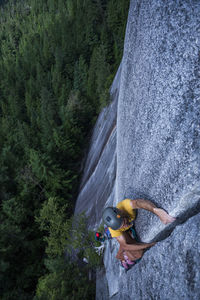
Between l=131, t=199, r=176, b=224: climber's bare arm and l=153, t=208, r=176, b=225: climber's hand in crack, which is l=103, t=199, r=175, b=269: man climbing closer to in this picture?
l=131, t=199, r=176, b=224: climber's bare arm

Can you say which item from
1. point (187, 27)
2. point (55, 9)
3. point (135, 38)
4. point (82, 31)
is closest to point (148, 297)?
point (187, 27)

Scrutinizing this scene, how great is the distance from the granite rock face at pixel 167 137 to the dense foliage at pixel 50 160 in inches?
302

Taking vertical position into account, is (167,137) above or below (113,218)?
above

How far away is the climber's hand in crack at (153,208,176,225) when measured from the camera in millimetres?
2773

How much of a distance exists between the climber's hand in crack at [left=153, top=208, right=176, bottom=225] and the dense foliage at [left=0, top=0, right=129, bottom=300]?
8.17 m

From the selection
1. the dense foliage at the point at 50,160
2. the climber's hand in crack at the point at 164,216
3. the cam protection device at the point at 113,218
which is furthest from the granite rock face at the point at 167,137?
the dense foliage at the point at 50,160

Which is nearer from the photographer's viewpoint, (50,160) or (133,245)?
(133,245)

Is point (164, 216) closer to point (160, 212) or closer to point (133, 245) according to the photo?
point (160, 212)

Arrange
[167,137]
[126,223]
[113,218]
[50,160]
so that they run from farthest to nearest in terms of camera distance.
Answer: [50,160] < [126,223] < [113,218] < [167,137]

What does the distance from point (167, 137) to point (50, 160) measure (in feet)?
51.8

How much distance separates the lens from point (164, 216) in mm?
2816

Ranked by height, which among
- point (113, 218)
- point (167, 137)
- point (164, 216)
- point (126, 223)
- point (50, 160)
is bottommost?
point (50, 160)

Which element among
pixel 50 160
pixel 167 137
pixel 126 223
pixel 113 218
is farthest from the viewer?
pixel 50 160

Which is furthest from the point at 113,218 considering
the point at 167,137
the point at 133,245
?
the point at 167,137
